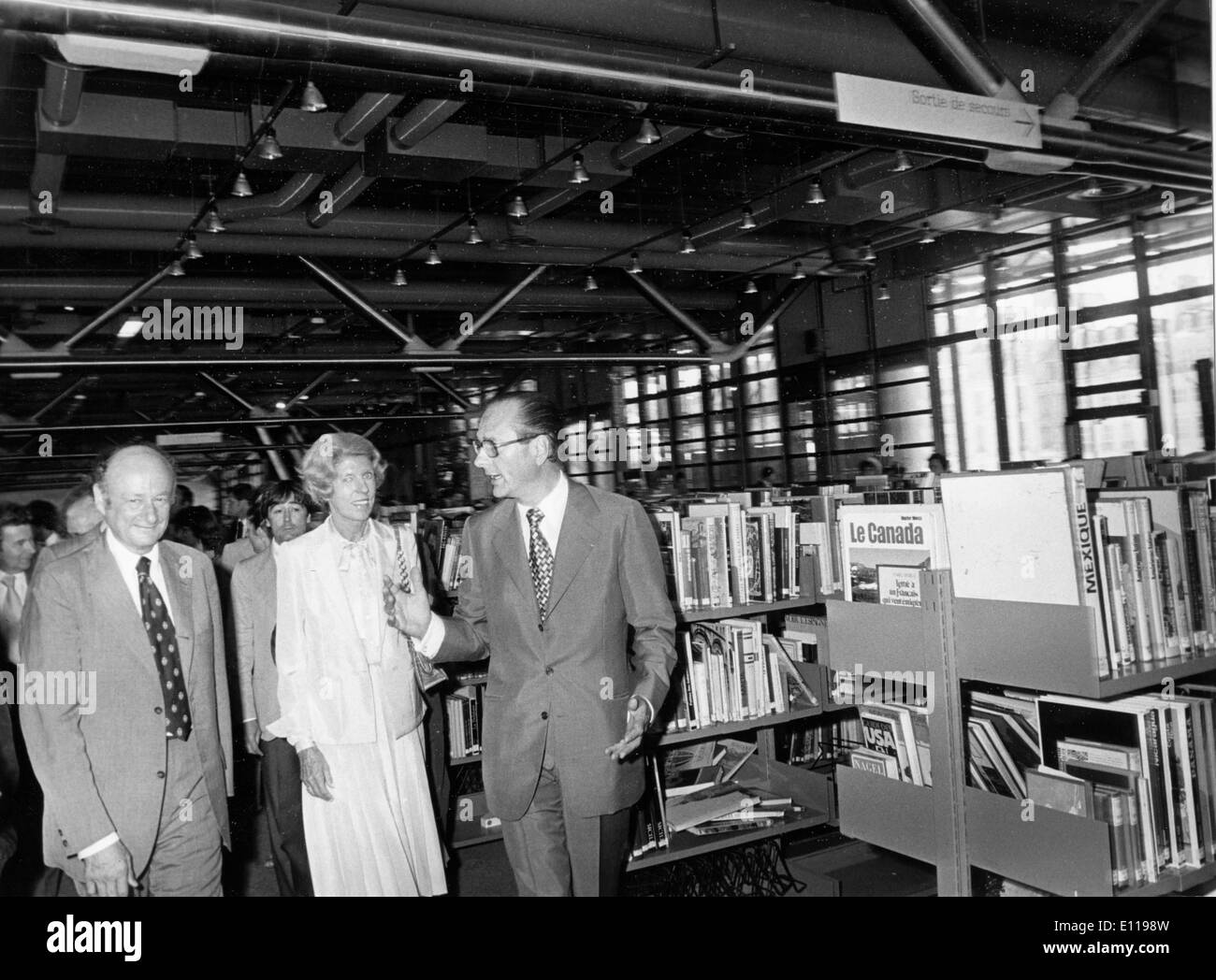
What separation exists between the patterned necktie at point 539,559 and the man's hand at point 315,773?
0.75 meters

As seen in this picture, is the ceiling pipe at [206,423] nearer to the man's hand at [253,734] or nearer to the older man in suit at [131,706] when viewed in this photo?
the man's hand at [253,734]

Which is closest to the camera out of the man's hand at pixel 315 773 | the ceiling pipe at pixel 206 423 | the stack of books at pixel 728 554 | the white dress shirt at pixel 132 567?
the white dress shirt at pixel 132 567

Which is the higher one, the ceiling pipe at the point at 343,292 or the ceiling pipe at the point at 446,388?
the ceiling pipe at the point at 343,292

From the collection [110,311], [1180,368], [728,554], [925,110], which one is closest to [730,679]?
[728,554]

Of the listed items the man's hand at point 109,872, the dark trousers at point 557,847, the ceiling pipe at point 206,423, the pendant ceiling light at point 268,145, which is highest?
the pendant ceiling light at point 268,145

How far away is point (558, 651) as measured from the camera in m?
2.05

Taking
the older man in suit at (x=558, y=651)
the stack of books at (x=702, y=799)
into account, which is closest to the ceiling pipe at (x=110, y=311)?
the older man in suit at (x=558, y=651)

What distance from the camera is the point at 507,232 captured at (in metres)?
6.47

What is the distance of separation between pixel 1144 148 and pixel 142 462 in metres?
4.23

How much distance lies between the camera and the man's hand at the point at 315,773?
2.16 meters

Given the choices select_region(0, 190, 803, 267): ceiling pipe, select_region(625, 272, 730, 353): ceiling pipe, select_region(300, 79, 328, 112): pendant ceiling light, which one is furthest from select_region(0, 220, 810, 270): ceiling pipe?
select_region(300, 79, 328, 112): pendant ceiling light

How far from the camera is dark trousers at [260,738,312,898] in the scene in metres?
2.73

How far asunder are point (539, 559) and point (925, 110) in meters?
2.36
